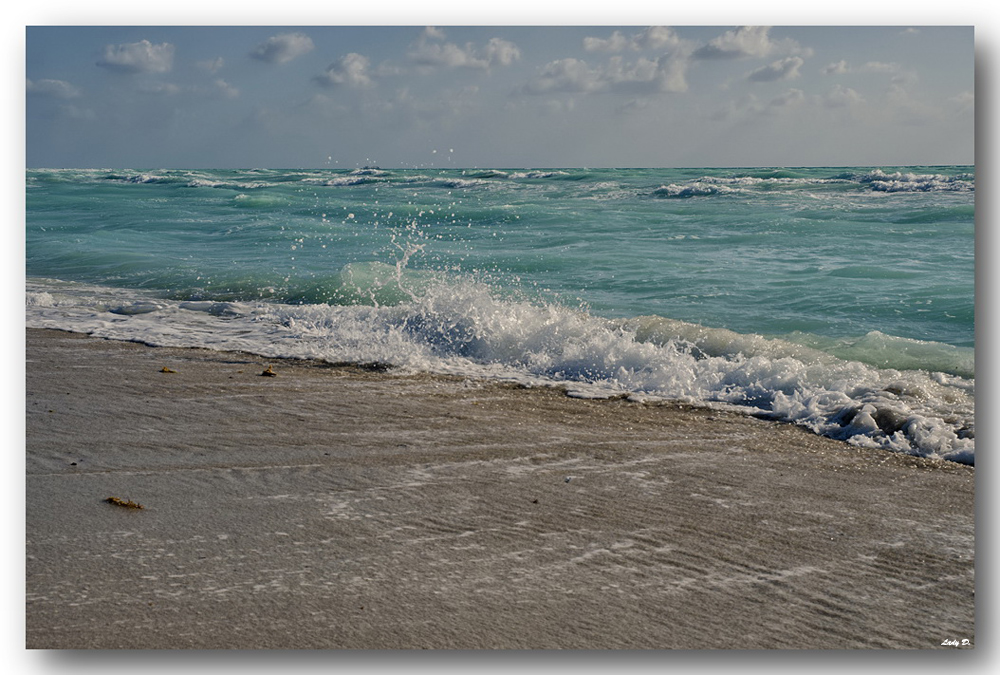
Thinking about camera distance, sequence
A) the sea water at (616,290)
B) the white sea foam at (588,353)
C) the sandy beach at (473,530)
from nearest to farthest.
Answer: the sandy beach at (473,530)
the white sea foam at (588,353)
the sea water at (616,290)

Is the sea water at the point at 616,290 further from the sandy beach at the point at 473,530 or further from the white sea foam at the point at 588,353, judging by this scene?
the sandy beach at the point at 473,530

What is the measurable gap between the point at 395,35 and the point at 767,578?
8.74ft

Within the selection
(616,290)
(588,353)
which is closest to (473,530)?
(588,353)

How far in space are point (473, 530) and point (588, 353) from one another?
2.81m

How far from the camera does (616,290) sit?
840 centimetres

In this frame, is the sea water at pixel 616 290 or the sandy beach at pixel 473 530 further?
the sea water at pixel 616 290

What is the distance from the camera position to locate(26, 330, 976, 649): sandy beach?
2.67 m

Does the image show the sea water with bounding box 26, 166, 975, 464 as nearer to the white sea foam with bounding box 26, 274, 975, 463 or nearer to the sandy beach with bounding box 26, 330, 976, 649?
the white sea foam with bounding box 26, 274, 975, 463

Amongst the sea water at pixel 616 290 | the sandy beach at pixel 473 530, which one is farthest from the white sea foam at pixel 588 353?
the sandy beach at pixel 473 530

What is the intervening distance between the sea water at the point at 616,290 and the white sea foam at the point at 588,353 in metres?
0.02

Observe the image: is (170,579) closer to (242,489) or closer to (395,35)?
(242,489)

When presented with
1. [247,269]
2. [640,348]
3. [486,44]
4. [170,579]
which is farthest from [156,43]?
[247,269]

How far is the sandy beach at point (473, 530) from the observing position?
2.67 m

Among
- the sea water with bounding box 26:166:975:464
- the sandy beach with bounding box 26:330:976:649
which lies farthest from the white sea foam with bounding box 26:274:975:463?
the sandy beach with bounding box 26:330:976:649
